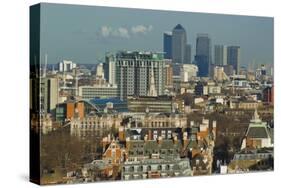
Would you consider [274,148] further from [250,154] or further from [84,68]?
[84,68]

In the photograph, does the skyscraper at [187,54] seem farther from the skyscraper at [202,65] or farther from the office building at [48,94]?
the office building at [48,94]

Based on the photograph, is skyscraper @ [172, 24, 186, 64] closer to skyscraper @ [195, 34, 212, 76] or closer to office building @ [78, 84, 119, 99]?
skyscraper @ [195, 34, 212, 76]

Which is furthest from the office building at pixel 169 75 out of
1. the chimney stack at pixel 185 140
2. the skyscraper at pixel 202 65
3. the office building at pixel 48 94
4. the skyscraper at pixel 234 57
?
the office building at pixel 48 94

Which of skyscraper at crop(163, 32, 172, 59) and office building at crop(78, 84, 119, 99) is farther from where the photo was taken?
skyscraper at crop(163, 32, 172, 59)

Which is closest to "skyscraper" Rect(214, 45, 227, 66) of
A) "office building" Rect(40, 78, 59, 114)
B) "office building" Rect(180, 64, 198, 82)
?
"office building" Rect(180, 64, 198, 82)

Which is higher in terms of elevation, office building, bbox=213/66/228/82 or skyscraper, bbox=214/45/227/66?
skyscraper, bbox=214/45/227/66
